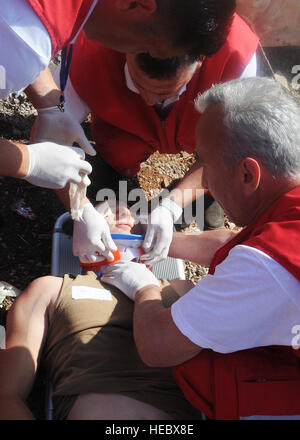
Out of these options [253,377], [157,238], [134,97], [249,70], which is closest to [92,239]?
[157,238]

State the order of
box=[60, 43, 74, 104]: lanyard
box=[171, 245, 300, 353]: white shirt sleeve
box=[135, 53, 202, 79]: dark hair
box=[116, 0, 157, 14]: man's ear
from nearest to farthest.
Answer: box=[171, 245, 300, 353]: white shirt sleeve < box=[116, 0, 157, 14]: man's ear < box=[135, 53, 202, 79]: dark hair < box=[60, 43, 74, 104]: lanyard

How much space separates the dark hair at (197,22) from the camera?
1.28 m

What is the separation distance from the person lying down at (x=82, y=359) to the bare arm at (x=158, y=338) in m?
0.10

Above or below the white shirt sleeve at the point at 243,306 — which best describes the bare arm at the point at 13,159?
above

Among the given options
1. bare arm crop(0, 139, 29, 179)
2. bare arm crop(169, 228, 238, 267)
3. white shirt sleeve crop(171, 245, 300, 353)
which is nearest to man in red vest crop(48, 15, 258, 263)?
bare arm crop(169, 228, 238, 267)

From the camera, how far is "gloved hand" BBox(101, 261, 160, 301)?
1.76 metres

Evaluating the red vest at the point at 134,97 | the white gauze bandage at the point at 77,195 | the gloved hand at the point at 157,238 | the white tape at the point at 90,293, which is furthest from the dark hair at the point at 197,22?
the white tape at the point at 90,293

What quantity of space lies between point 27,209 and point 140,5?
4.57ft

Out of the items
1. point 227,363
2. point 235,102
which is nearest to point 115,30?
point 235,102

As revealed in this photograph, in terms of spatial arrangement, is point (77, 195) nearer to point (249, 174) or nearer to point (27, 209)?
point (27, 209)

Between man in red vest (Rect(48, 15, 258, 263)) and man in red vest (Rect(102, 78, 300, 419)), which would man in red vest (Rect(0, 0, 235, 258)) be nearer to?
man in red vest (Rect(102, 78, 300, 419))

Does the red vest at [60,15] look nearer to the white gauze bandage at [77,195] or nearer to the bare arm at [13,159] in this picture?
the bare arm at [13,159]

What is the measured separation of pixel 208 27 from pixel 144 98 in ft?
2.30

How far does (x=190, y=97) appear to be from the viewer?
215 cm
